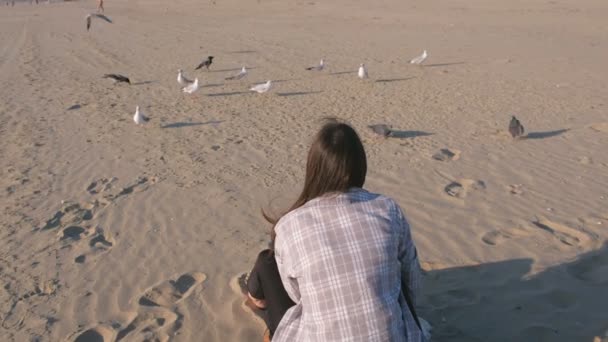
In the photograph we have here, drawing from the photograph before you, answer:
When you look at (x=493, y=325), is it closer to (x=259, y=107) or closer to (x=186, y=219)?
(x=186, y=219)

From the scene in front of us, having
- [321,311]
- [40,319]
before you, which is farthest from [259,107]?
[321,311]

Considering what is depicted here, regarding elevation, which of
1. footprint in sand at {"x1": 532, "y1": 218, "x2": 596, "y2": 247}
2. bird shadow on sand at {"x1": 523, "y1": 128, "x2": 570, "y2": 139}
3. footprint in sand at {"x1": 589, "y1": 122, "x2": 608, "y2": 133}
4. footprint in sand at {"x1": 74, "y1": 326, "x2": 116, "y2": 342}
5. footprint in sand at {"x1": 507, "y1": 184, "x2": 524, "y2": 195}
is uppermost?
footprint in sand at {"x1": 589, "y1": 122, "x2": 608, "y2": 133}

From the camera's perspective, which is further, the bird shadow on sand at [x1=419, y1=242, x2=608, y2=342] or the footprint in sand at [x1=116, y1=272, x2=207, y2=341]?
the footprint in sand at [x1=116, y1=272, x2=207, y2=341]

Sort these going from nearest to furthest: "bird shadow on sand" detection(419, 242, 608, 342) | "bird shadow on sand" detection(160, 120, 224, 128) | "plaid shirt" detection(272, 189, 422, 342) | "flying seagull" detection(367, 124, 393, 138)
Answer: "plaid shirt" detection(272, 189, 422, 342), "bird shadow on sand" detection(419, 242, 608, 342), "flying seagull" detection(367, 124, 393, 138), "bird shadow on sand" detection(160, 120, 224, 128)

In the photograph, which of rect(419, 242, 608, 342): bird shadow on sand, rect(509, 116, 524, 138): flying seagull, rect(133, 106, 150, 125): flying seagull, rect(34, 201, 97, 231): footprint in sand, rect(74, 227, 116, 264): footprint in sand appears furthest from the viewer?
rect(133, 106, 150, 125): flying seagull

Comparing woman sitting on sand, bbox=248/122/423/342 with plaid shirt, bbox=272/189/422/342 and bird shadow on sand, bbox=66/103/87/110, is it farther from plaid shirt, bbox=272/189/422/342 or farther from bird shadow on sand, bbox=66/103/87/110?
bird shadow on sand, bbox=66/103/87/110

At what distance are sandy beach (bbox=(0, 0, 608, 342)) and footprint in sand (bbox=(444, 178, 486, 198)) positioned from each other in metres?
0.03

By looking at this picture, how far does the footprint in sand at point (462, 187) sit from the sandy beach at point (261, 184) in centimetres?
3

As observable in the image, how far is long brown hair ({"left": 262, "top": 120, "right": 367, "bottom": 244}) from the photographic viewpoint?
2193 millimetres

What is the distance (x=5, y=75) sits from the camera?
12.5 meters

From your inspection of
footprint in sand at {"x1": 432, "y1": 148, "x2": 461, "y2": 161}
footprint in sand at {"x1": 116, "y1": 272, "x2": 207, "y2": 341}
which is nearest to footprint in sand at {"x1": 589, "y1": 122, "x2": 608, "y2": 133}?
footprint in sand at {"x1": 432, "y1": 148, "x2": 461, "y2": 161}

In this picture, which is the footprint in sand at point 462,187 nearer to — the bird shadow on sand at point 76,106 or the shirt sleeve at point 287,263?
the shirt sleeve at point 287,263

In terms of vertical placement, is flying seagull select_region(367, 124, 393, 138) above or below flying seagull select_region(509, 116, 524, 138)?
below

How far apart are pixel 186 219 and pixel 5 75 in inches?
396
